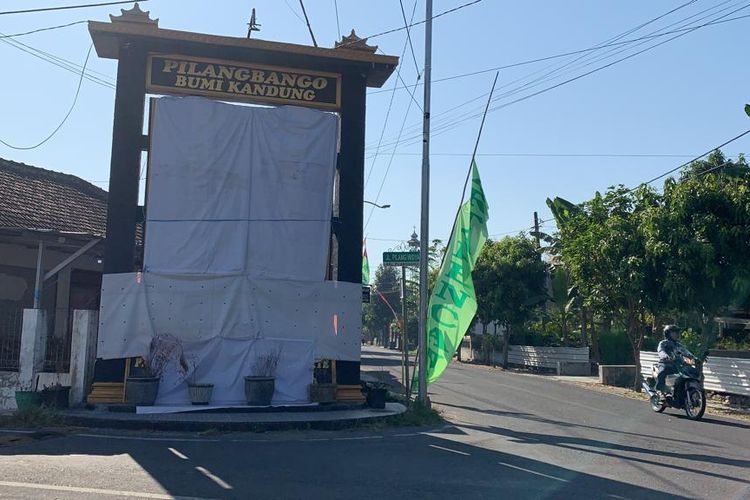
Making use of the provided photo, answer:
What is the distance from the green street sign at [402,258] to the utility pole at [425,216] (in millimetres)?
519

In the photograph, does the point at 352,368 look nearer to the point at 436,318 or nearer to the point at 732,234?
the point at 436,318

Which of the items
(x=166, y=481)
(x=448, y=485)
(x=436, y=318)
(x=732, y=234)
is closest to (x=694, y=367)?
(x=732, y=234)

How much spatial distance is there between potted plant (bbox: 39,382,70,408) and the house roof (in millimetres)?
5154

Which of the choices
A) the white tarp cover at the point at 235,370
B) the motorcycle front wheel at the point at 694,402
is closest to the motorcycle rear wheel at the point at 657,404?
the motorcycle front wheel at the point at 694,402

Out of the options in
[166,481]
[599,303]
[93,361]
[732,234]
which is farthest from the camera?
[599,303]

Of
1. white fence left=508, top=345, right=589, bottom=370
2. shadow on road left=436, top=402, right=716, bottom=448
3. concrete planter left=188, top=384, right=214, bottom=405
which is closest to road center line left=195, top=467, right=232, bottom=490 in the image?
concrete planter left=188, top=384, right=214, bottom=405

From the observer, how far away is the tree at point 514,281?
3519 cm

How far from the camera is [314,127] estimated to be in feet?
50.8

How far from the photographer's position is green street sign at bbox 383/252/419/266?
49.4 ft

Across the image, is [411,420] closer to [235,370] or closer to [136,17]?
[235,370]

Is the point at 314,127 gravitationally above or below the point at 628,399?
above

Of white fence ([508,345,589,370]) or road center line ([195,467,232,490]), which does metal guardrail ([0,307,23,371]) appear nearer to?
road center line ([195,467,232,490])

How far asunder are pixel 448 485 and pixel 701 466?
3.83 meters

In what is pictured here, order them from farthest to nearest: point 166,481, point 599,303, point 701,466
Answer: point 599,303 < point 701,466 < point 166,481
